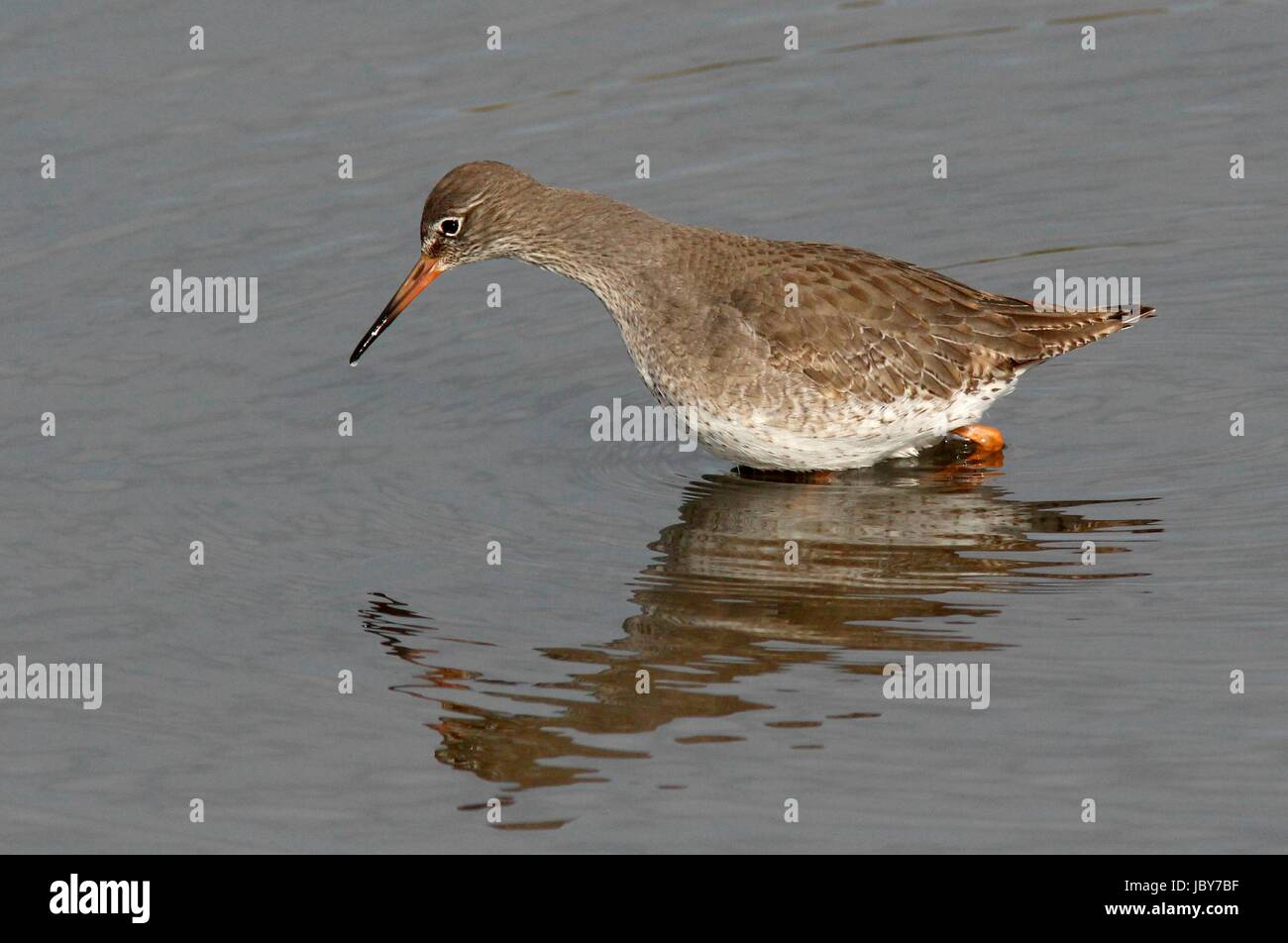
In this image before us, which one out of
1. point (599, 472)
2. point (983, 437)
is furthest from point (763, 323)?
point (983, 437)

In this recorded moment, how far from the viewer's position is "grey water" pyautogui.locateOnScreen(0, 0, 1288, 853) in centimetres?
1077

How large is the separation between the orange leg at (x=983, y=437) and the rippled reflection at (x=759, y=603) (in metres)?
0.31

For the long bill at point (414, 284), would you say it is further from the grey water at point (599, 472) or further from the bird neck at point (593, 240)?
the grey water at point (599, 472)

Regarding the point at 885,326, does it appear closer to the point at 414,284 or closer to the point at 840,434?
the point at 840,434

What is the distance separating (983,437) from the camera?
15.1 m

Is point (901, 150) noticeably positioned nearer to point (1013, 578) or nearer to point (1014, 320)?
point (1014, 320)

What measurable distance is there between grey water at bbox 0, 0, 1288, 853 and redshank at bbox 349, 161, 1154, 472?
621 millimetres

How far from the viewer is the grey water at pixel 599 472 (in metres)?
10.8

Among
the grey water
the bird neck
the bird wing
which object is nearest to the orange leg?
the grey water

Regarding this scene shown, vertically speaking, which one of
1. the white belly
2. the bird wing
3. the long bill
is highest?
the long bill

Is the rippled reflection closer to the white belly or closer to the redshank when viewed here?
→ the white belly

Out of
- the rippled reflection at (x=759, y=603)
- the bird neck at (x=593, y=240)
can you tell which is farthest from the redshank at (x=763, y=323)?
the rippled reflection at (x=759, y=603)

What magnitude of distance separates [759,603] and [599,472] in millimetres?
2693

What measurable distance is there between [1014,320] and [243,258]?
7237 mm
